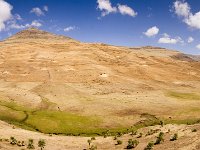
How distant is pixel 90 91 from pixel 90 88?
10.7ft

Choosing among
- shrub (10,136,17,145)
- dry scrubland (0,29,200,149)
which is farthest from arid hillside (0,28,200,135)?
shrub (10,136,17,145)

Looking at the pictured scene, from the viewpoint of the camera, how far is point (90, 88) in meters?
106

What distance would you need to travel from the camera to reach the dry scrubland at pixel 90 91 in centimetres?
7231

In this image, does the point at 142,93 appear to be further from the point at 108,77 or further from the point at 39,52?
the point at 39,52

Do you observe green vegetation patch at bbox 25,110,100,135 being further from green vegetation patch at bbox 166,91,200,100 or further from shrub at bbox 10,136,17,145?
green vegetation patch at bbox 166,91,200,100

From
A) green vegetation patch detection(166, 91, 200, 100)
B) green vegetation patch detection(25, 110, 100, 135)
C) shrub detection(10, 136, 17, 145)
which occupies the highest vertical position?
green vegetation patch detection(166, 91, 200, 100)

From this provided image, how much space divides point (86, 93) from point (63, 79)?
1513cm

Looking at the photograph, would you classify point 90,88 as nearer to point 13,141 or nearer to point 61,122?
point 61,122

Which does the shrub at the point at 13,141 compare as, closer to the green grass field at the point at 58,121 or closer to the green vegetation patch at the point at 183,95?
the green grass field at the point at 58,121

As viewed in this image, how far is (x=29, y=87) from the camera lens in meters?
102

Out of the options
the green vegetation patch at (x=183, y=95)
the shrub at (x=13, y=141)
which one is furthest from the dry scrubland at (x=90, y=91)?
the shrub at (x=13, y=141)

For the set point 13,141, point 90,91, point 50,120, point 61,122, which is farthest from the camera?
point 90,91

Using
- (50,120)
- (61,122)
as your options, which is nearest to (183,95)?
(61,122)

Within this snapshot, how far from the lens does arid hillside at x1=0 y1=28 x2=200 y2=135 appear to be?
251 feet
